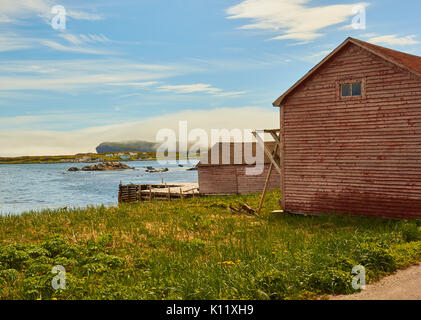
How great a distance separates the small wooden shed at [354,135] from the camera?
695 inches

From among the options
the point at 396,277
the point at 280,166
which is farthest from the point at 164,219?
the point at 396,277

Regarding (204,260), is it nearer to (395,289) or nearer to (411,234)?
(395,289)

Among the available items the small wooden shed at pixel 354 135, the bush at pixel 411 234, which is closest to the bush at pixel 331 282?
the bush at pixel 411 234

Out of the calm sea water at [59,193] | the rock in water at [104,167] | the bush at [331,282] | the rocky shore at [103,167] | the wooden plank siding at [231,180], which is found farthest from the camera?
the rock in water at [104,167]

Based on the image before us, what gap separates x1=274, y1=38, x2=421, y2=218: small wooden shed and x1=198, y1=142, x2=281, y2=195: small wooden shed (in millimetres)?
18230

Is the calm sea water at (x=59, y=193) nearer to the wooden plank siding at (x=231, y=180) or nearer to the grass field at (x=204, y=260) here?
the wooden plank siding at (x=231, y=180)

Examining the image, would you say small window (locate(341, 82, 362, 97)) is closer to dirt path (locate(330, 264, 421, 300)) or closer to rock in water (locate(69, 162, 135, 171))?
dirt path (locate(330, 264, 421, 300))

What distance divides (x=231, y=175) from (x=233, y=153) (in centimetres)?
248

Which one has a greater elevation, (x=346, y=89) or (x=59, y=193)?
(x=346, y=89)

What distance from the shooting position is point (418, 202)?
17375 mm

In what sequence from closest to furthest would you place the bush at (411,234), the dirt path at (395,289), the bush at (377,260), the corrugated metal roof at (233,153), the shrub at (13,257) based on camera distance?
the dirt path at (395,289) → the bush at (377,260) → the shrub at (13,257) → the bush at (411,234) → the corrugated metal roof at (233,153)

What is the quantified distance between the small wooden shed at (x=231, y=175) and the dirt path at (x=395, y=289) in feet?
99.7

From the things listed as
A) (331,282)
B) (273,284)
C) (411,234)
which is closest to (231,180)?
(411,234)

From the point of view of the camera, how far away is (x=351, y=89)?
19.3m
